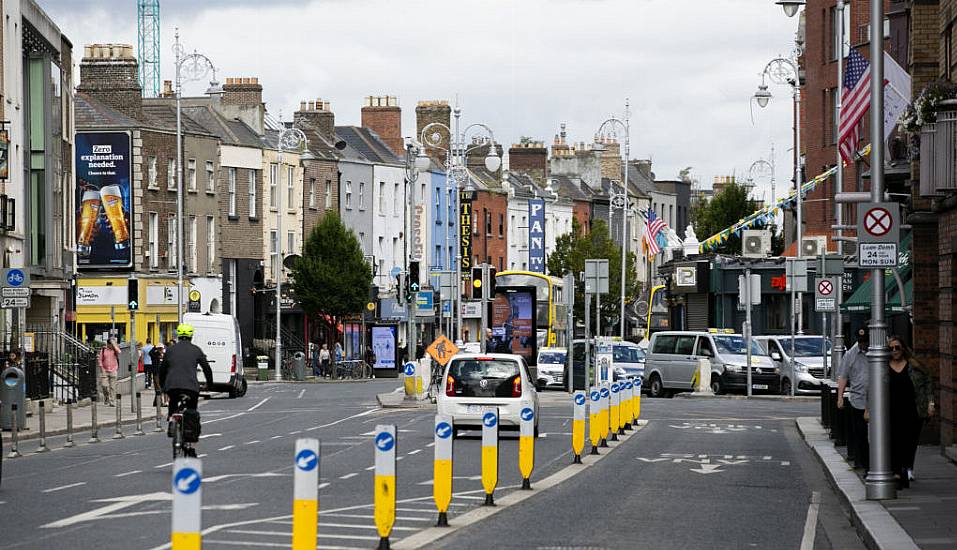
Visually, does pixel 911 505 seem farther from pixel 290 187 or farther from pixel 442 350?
pixel 290 187

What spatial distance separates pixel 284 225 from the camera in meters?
78.5

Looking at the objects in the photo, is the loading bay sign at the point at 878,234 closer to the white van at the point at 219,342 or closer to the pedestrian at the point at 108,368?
the pedestrian at the point at 108,368

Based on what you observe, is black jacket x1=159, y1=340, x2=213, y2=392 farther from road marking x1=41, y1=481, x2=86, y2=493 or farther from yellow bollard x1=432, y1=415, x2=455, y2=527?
yellow bollard x1=432, y1=415, x2=455, y2=527

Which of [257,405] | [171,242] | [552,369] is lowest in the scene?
[257,405]

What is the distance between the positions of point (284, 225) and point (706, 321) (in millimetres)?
22759

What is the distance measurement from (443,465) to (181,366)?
7.60 meters

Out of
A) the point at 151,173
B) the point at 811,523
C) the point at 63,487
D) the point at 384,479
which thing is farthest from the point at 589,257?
the point at 384,479

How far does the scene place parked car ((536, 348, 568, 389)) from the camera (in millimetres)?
51375

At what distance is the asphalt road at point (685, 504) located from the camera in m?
14.3

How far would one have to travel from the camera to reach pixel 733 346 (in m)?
47.2

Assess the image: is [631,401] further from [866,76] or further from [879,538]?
[879,538]

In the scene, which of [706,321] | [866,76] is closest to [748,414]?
[866,76]

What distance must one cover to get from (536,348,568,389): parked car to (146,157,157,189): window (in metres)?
23.8

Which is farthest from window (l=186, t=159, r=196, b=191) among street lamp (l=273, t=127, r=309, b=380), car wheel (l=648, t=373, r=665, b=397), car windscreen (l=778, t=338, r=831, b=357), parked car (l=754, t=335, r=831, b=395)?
car windscreen (l=778, t=338, r=831, b=357)
